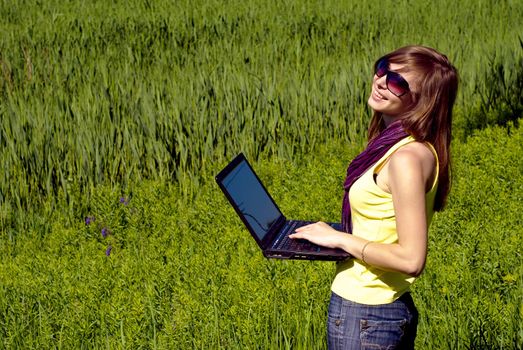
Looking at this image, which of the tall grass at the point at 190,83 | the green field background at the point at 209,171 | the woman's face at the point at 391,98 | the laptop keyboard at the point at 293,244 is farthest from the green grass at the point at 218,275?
the woman's face at the point at 391,98

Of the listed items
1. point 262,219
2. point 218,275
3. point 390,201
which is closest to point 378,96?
point 390,201

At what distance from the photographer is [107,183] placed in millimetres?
6684

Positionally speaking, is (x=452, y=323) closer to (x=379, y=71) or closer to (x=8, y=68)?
(x=379, y=71)

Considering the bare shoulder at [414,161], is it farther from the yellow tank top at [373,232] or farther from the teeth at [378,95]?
the teeth at [378,95]

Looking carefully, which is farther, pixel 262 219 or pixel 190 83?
pixel 190 83

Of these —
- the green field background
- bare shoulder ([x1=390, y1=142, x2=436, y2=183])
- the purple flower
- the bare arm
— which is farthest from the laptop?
the purple flower

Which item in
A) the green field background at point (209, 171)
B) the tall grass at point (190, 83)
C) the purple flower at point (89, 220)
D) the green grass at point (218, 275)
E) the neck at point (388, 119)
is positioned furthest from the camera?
the tall grass at point (190, 83)

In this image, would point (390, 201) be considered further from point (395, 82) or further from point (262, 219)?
point (262, 219)

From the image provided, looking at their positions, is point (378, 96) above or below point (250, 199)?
above

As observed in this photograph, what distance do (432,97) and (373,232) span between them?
14.5 inches

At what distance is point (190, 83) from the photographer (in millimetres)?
7570

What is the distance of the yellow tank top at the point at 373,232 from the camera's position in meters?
2.24

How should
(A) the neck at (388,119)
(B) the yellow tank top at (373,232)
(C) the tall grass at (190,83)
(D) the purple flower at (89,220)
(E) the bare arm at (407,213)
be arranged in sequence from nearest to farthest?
1. (E) the bare arm at (407,213)
2. (B) the yellow tank top at (373,232)
3. (A) the neck at (388,119)
4. (D) the purple flower at (89,220)
5. (C) the tall grass at (190,83)

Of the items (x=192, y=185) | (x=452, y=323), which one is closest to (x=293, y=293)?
(x=452, y=323)
